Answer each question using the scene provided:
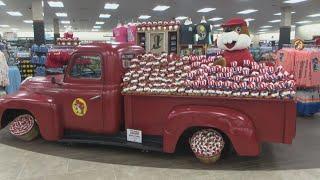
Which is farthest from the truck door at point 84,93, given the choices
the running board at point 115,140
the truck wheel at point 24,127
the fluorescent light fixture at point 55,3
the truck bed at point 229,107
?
the fluorescent light fixture at point 55,3

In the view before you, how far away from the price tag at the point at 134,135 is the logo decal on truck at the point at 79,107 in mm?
673

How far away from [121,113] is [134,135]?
359 mm

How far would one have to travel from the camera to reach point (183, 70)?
13.4ft

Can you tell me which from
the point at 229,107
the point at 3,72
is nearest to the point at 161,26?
the point at 3,72

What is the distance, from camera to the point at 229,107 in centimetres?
379

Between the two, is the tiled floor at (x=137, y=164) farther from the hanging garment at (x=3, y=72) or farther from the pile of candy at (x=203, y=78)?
the hanging garment at (x=3, y=72)

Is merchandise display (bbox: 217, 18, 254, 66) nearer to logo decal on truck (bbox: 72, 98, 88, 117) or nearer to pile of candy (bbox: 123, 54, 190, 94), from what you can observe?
pile of candy (bbox: 123, 54, 190, 94)

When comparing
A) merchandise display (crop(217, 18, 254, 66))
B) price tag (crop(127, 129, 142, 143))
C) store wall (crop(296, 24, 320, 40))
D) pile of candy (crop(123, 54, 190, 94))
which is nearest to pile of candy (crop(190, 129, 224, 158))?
pile of candy (crop(123, 54, 190, 94))

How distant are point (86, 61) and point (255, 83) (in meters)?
2.28

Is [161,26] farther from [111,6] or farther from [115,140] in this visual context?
[111,6]

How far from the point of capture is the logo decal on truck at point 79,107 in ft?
14.2

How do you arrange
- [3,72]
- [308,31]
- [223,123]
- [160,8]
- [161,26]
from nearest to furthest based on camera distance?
1. [223,123]
2. [3,72]
3. [161,26]
4. [160,8]
5. [308,31]

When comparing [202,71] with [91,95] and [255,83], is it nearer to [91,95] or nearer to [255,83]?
[255,83]

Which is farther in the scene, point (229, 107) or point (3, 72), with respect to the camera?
point (3, 72)
